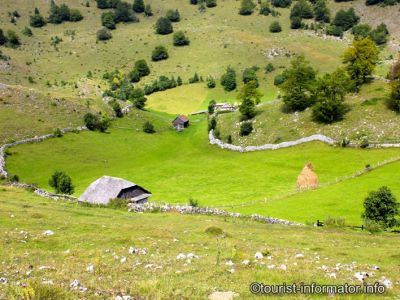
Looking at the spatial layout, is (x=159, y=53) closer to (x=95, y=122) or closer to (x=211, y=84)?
(x=211, y=84)

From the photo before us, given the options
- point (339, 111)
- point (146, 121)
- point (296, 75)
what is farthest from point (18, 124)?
point (339, 111)

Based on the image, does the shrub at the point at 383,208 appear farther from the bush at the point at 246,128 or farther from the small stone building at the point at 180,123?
the small stone building at the point at 180,123

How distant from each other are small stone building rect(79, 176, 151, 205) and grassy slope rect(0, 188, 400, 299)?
9.65 meters

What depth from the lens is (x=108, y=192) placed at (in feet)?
188

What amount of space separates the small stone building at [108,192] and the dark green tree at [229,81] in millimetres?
103183

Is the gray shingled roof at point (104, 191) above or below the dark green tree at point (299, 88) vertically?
above

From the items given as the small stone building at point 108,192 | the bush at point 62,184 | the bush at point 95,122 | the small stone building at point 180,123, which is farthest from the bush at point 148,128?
the small stone building at point 108,192

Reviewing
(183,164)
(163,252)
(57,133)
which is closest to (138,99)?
(57,133)

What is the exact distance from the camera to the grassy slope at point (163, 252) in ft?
56.9

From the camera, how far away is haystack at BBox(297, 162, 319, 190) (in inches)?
2665

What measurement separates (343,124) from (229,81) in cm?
7104

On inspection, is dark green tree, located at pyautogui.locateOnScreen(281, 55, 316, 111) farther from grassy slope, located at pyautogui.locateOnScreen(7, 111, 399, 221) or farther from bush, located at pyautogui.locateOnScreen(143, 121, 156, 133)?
bush, located at pyautogui.locateOnScreen(143, 121, 156, 133)

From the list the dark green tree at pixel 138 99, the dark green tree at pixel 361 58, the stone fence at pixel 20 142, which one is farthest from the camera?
the dark green tree at pixel 138 99

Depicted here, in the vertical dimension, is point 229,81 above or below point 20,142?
below
